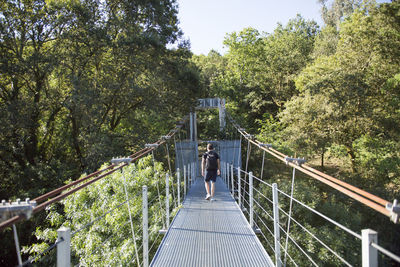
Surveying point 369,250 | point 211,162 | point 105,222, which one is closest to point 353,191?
point 369,250

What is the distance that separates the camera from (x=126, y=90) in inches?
325

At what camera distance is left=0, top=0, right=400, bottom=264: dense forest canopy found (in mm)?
7258

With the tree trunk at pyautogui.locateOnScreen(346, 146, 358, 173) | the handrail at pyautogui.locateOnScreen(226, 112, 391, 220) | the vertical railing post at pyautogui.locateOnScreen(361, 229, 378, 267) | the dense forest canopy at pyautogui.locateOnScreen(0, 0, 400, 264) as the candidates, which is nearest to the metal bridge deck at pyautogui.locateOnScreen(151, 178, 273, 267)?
the handrail at pyautogui.locateOnScreen(226, 112, 391, 220)

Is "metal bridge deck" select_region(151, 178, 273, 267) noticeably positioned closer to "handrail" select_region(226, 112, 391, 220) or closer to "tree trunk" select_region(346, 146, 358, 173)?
"handrail" select_region(226, 112, 391, 220)

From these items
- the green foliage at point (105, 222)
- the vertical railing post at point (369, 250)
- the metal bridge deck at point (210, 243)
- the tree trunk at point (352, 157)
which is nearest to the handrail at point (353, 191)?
the vertical railing post at point (369, 250)

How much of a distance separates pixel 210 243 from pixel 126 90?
22.4 ft

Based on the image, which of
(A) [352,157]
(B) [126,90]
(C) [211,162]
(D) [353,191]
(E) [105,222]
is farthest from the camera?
(A) [352,157]

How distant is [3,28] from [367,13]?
11513 millimetres

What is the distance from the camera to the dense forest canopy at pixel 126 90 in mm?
7258

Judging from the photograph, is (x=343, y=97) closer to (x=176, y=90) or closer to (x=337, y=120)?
(x=337, y=120)

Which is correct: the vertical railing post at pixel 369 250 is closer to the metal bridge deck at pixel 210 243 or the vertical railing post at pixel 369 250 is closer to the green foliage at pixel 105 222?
the metal bridge deck at pixel 210 243

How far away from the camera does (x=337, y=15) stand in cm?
2264

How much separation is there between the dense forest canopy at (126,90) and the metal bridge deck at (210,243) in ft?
15.8

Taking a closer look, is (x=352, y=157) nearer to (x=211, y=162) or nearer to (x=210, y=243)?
(x=211, y=162)
